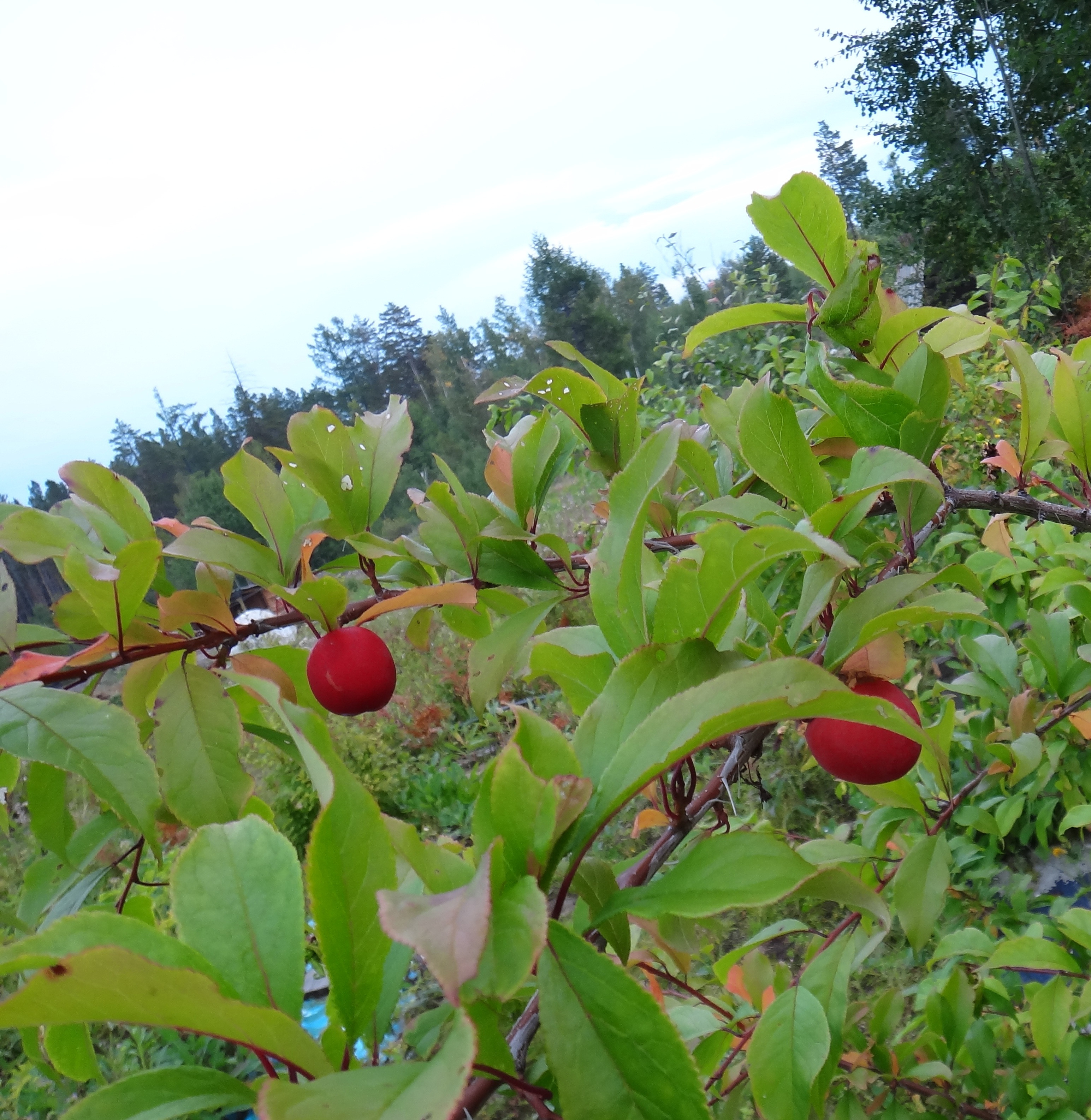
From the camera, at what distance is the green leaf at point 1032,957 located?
0.71 m

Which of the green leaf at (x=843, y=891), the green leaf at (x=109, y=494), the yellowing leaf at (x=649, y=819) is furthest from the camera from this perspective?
the yellowing leaf at (x=649, y=819)

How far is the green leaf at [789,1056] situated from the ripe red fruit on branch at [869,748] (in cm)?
15

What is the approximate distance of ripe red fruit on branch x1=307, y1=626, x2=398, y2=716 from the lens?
0.52 meters

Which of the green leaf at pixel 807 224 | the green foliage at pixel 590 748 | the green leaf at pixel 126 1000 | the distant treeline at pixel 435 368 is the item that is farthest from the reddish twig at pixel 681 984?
the distant treeline at pixel 435 368

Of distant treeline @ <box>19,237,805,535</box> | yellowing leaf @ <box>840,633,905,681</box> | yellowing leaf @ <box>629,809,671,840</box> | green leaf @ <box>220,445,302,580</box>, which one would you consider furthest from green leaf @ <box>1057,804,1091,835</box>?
distant treeline @ <box>19,237,805,535</box>

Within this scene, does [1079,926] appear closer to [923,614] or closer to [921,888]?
[921,888]

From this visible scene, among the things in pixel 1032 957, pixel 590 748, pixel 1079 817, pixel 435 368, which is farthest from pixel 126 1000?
pixel 435 368

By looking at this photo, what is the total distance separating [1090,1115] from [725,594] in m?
0.76

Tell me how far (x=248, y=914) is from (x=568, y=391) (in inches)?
15.3

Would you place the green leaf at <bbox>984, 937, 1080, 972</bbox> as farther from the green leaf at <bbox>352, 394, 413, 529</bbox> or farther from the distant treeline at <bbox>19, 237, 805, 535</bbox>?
the distant treeline at <bbox>19, 237, 805, 535</bbox>

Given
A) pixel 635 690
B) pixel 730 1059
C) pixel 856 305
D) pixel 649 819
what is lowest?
pixel 730 1059

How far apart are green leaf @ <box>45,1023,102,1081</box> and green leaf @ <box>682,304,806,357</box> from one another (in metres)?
0.56

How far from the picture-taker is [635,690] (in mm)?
312

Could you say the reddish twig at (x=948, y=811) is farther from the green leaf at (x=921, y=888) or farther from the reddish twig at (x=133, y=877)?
the reddish twig at (x=133, y=877)
